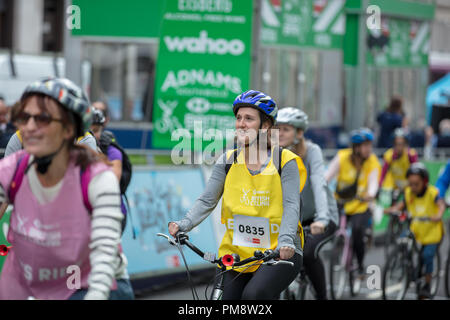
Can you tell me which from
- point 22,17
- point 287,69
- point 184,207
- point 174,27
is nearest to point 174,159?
point 184,207

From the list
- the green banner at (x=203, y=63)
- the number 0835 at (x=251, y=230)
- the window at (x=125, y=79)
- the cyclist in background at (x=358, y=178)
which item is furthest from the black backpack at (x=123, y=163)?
the window at (x=125, y=79)

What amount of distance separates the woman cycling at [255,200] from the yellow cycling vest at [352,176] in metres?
5.12

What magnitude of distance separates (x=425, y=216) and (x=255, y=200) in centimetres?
517

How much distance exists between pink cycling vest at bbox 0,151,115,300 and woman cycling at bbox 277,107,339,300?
3446 mm

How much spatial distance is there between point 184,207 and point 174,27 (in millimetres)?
2182

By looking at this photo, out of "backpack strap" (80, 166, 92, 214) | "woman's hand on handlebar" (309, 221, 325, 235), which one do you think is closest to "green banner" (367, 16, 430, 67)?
"woman's hand on handlebar" (309, 221, 325, 235)

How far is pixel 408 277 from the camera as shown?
9648 millimetres

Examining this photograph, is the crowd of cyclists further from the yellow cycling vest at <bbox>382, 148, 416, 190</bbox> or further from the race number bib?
the yellow cycling vest at <bbox>382, 148, 416, 190</bbox>

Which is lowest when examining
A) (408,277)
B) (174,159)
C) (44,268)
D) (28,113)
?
(408,277)

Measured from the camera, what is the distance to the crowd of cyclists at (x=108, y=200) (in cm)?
361

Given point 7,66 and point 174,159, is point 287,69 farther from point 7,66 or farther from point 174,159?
point 174,159

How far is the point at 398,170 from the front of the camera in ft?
44.2

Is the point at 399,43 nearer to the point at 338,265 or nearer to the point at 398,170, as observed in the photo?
the point at 398,170

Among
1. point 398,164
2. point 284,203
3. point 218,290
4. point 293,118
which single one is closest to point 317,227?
point 293,118
